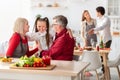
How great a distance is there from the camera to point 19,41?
13.4ft

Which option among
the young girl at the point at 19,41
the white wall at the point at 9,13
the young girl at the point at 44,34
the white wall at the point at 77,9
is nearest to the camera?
the young girl at the point at 19,41

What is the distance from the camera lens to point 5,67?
3.54m

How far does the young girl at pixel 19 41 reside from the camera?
13.3 ft

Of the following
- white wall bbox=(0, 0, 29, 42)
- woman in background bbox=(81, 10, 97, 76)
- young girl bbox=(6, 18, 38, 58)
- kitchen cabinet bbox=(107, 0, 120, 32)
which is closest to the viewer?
young girl bbox=(6, 18, 38, 58)

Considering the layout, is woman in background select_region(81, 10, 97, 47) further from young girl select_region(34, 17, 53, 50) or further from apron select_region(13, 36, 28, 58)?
apron select_region(13, 36, 28, 58)

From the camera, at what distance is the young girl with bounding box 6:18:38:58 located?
4.06 m

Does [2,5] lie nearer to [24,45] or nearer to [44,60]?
[24,45]

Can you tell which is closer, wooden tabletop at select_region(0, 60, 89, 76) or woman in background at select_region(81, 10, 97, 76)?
wooden tabletop at select_region(0, 60, 89, 76)

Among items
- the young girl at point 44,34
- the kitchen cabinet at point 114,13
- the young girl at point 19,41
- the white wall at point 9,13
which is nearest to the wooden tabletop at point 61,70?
the young girl at point 19,41

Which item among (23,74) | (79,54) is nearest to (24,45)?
(23,74)

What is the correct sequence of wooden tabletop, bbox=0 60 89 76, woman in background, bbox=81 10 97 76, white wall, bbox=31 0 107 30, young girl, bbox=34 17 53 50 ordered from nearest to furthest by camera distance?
wooden tabletop, bbox=0 60 89 76
young girl, bbox=34 17 53 50
woman in background, bbox=81 10 97 76
white wall, bbox=31 0 107 30

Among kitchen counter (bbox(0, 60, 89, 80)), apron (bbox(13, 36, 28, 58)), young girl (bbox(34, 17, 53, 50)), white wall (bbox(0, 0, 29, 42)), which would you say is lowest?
kitchen counter (bbox(0, 60, 89, 80))

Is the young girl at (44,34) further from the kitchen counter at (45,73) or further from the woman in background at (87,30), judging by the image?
the woman in background at (87,30)

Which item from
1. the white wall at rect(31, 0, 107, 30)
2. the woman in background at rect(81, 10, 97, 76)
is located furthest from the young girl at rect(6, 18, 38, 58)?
the white wall at rect(31, 0, 107, 30)
